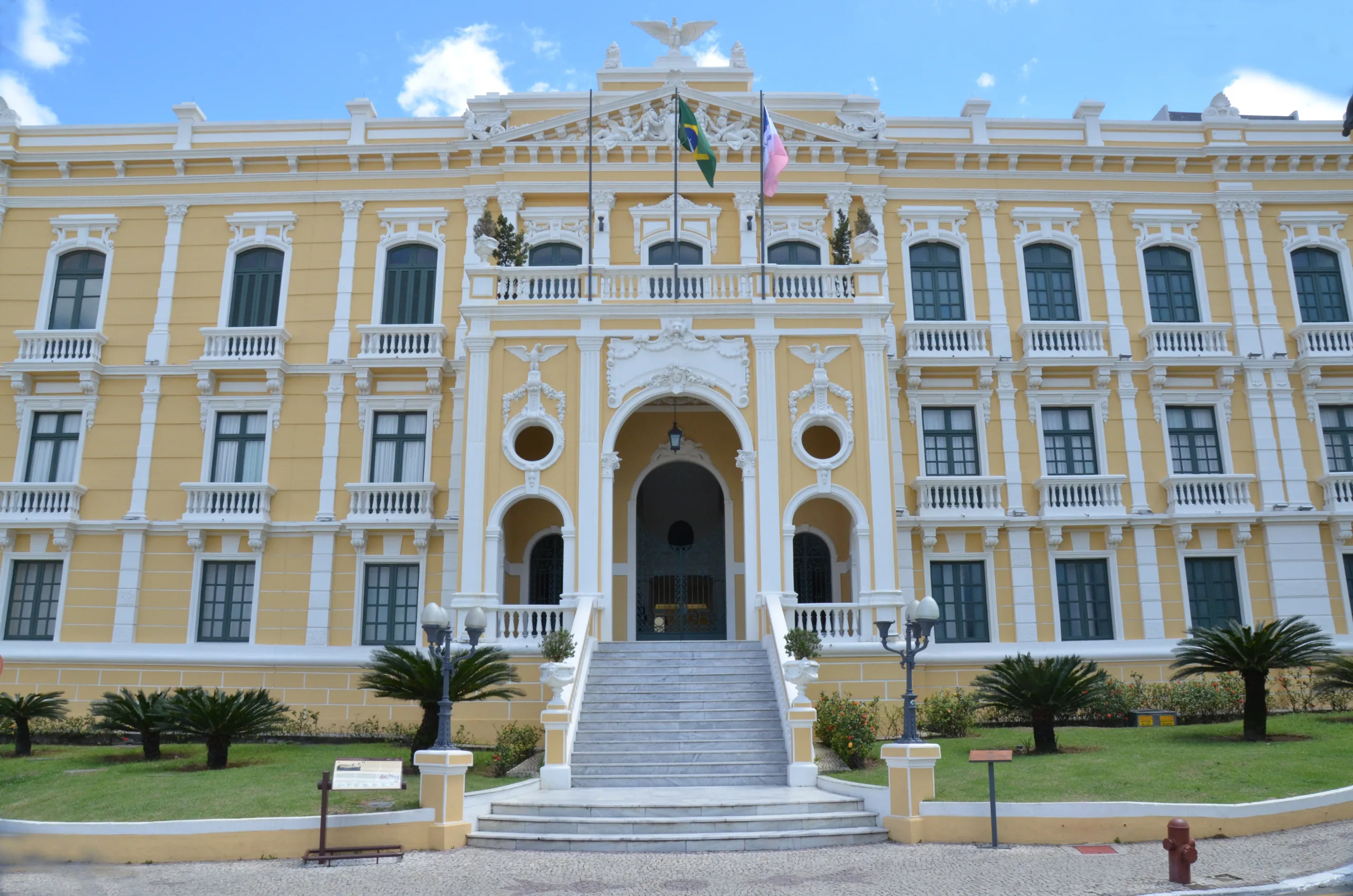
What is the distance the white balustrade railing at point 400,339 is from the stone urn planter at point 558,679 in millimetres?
9858

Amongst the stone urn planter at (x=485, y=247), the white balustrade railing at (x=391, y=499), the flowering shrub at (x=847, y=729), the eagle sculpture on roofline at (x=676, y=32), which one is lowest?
the flowering shrub at (x=847, y=729)

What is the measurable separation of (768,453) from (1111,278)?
33.7 ft

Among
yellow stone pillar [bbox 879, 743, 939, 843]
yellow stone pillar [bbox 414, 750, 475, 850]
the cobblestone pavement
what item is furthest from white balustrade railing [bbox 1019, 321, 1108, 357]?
yellow stone pillar [bbox 414, 750, 475, 850]

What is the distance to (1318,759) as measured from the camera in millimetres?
14406

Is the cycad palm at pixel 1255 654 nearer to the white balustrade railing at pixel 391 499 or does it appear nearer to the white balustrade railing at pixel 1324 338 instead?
the white balustrade railing at pixel 1324 338

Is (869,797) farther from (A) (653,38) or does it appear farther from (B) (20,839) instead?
(A) (653,38)

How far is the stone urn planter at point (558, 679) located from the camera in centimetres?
1571

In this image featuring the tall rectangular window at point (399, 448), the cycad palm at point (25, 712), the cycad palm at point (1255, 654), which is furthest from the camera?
the tall rectangular window at point (399, 448)

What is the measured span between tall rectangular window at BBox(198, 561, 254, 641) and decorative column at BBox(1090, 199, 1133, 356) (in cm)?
2034

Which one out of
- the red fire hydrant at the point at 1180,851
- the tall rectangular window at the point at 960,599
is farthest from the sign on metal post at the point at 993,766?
the tall rectangular window at the point at 960,599

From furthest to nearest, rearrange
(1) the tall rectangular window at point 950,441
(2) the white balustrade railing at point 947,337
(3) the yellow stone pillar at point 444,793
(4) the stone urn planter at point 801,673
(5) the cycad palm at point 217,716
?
(2) the white balustrade railing at point 947,337 < (1) the tall rectangular window at point 950,441 < (4) the stone urn planter at point 801,673 < (5) the cycad palm at point 217,716 < (3) the yellow stone pillar at point 444,793

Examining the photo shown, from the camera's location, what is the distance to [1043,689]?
53.1ft

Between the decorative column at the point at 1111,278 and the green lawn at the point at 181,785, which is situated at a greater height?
the decorative column at the point at 1111,278

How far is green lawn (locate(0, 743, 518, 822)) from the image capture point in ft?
42.7
